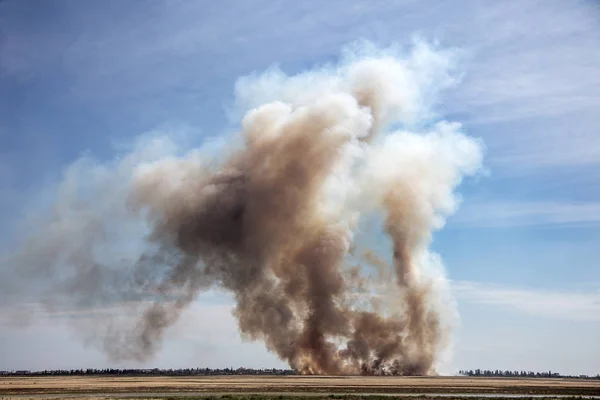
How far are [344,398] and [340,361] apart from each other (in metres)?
73.2

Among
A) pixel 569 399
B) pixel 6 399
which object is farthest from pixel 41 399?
pixel 569 399

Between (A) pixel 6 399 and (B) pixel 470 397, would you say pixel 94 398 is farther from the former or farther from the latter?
(B) pixel 470 397

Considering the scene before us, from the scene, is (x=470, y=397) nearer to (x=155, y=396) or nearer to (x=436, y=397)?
(x=436, y=397)

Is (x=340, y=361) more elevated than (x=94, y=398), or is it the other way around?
(x=340, y=361)

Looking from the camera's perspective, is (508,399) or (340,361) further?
(340,361)

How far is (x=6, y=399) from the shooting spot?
65.7 m

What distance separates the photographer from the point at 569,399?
6781cm

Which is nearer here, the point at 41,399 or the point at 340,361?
the point at 41,399

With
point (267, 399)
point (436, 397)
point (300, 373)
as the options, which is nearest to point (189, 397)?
point (267, 399)

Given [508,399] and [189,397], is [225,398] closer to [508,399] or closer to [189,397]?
[189,397]

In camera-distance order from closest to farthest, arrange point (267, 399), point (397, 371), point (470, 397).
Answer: point (267, 399) → point (470, 397) → point (397, 371)

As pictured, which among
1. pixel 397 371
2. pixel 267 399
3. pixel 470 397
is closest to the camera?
pixel 267 399

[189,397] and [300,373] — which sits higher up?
[300,373]

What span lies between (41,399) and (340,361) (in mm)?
81445
